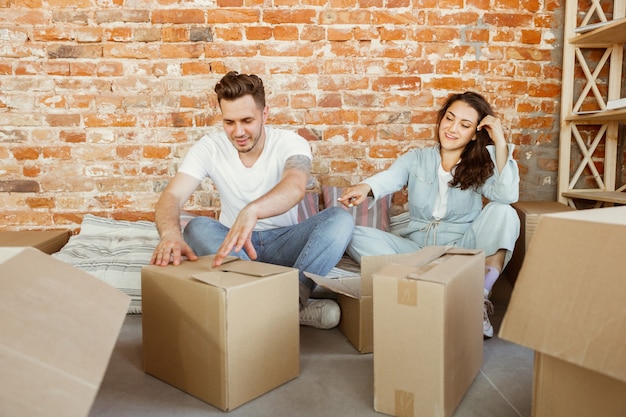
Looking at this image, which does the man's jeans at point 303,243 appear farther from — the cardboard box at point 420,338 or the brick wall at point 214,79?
the brick wall at point 214,79

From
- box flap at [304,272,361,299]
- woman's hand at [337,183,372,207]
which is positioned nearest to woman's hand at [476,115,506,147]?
woman's hand at [337,183,372,207]

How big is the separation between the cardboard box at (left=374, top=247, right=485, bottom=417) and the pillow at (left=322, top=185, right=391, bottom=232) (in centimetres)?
124

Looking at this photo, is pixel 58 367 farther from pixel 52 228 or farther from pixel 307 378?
pixel 52 228

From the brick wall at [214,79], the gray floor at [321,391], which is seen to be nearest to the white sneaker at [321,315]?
the gray floor at [321,391]

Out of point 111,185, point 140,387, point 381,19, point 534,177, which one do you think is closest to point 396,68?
point 381,19

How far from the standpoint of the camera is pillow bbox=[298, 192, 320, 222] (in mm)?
2580

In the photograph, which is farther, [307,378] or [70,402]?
[307,378]

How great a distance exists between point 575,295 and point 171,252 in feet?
3.58

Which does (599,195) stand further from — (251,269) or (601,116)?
(251,269)

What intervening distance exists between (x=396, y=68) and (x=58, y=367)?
2410 millimetres

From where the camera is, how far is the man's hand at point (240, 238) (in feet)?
4.68

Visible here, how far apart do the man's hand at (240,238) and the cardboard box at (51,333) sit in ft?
1.07

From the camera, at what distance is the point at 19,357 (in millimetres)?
738

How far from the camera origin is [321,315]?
185 cm
